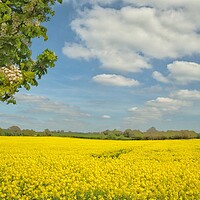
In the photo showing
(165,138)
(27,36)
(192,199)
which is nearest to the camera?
(192,199)

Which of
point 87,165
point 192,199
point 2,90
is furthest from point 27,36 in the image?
point 192,199

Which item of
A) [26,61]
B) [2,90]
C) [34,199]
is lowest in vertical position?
[34,199]

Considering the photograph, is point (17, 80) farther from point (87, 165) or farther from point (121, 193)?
point (121, 193)

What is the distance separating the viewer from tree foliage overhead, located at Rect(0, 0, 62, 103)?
14977 mm

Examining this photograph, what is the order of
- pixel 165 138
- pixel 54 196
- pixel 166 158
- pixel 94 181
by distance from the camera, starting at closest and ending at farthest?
1. pixel 54 196
2. pixel 94 181
3. pixel 166 158
4. pixel 165 138

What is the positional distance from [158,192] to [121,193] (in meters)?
1.18

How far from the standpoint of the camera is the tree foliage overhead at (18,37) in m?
15.0

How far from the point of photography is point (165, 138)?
168 feet


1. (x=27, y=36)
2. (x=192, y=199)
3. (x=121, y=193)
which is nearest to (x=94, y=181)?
(x=121, y=193)

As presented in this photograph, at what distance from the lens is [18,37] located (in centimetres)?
1488

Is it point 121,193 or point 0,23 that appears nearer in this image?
point 121,193

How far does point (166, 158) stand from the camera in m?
22.5

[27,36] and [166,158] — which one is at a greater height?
[27,36]

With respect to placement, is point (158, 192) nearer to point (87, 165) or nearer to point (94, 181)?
point (94, 181)
